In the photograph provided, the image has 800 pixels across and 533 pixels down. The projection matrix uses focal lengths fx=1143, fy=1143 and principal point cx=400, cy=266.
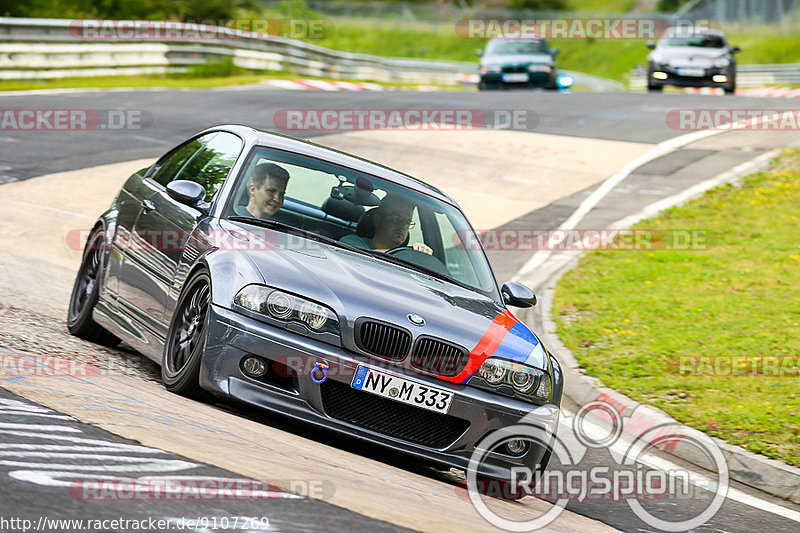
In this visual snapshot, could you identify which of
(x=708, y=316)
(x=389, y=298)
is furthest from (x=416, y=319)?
(x=708, y=316)

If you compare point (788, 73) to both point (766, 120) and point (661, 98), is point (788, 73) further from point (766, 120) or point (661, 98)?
point (766, 120)

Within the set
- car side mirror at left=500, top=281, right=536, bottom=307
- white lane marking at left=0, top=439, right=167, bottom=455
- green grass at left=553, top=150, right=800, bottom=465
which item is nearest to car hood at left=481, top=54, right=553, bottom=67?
green grass at left=553, top=150, right=800, bottom=465

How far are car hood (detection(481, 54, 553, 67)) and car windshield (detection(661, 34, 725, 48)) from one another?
3.22 meters

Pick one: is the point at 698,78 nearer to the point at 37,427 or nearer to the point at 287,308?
the point at 287,308

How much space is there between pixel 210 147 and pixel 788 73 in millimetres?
38966

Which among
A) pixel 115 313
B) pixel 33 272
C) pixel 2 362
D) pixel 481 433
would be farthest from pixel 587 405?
pixel 33 272

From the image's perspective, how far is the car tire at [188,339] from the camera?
5711mm

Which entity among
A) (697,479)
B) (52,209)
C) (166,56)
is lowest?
(697,479)

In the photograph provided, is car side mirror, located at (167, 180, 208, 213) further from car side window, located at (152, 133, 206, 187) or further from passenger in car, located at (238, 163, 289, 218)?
car side window, located at (152, 133, 206, 187)

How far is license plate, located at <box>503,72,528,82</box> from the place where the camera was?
31.2 meters

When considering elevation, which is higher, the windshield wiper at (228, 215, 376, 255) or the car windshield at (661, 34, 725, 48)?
the car windshield at (661, 34, 725, 48)

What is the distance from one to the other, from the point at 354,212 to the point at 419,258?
47cm

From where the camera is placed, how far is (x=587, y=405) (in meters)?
8.26

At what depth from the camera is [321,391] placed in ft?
17.9
